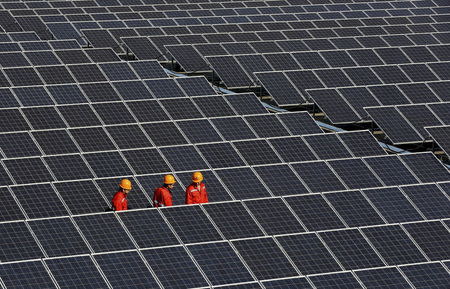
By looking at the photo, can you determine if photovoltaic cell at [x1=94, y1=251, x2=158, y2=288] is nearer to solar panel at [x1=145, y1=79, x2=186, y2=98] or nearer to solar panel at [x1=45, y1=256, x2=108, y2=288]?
solar panel at [x1=45, y1=256, x2=108, y2=288]

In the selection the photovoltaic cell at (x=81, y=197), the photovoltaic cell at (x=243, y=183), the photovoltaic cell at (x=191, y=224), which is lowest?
the photovoltaic cell at (x=243, y=183)

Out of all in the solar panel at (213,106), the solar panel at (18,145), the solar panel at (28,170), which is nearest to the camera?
the solar panel at (28,170)

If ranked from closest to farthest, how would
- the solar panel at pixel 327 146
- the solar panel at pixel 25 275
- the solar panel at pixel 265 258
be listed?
the solar panel at pixel 25 275 < the solar panel at pixel 265 258 < the solar panel at pixel 327 146

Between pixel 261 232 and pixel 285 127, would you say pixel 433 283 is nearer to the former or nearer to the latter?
pixel 261 232

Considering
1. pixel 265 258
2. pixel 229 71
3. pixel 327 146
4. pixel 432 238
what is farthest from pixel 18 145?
pixel 229 71

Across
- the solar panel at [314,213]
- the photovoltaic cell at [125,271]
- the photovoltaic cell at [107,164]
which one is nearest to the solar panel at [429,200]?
the solar panel at [314,213]

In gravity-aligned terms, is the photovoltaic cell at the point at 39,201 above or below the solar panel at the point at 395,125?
above

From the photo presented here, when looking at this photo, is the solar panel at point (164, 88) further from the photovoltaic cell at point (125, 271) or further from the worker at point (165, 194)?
the photovoltaic cell at point (125, 271)
